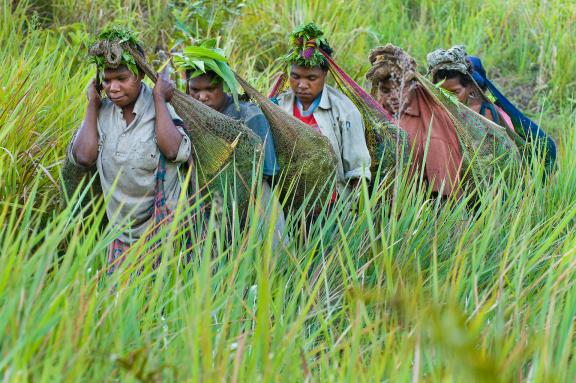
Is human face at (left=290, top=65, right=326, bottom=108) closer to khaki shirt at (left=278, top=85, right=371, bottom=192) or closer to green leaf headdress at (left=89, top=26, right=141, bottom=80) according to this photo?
khaki shirt at (left=278, top=85, right=371, bottom=192)

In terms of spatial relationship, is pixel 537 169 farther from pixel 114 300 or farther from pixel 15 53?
pixel 15 53

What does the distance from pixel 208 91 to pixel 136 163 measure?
0.61 m

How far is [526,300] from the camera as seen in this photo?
114 inches

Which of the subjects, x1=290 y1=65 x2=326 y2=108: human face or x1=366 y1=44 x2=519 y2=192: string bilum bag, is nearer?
x1=290 y1=65 x2=326 y2=108: human face

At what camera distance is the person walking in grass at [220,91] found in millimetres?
3971

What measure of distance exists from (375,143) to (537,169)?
754mm

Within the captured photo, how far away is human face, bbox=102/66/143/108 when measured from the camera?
11.9 feet

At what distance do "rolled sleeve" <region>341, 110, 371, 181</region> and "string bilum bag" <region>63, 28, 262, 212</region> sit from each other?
0.58 metres

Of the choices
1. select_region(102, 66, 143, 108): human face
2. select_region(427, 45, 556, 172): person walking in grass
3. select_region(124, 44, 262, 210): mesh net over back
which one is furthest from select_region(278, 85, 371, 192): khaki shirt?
select_region(102, 66, 143, 108): human face

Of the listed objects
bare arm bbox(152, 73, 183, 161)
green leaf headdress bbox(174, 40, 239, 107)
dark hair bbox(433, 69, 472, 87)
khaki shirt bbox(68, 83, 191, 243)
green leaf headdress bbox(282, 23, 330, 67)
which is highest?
green leaf headdress bbox(282, 23, 330, 67)

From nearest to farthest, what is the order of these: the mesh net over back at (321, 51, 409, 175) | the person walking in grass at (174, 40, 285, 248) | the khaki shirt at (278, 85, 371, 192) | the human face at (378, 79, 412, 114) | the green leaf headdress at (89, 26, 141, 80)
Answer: the green leaf headdress at (89, 26, 141, 80) < the person walking in grass at (174, 40, 285, 248) < the khaki shirt at (278, 85, 371, 192) < the mesh net over back at (321, 51, 409, 175) < the human face at (378, 79, 412, 114)

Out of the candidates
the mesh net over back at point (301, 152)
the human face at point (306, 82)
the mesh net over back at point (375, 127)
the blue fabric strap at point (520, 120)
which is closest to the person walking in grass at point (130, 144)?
the mesh net over back at point (301, 152)

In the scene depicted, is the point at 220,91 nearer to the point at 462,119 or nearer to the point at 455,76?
the point at 462,119

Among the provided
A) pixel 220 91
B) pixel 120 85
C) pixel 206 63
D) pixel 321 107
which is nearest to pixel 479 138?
pixel 321 107
